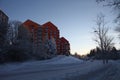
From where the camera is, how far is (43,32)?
125 m

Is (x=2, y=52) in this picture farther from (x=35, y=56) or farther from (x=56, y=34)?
(x=56, y=34)

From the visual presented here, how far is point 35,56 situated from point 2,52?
13.1 metres

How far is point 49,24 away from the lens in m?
139

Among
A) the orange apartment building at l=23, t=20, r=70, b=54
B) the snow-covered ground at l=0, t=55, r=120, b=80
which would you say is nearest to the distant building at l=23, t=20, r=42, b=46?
the orange apartment building at l=23, t=20, r=70, b=54

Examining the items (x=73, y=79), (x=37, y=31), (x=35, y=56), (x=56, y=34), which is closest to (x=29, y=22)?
(x=37, y=31)

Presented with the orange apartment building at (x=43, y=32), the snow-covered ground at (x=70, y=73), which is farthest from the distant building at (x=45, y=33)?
the snow-covered ground at (x=70, y=73)

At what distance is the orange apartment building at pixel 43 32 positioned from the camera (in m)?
121

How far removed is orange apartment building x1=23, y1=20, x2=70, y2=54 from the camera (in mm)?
120738

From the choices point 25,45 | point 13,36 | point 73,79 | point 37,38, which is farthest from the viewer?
point 37,38

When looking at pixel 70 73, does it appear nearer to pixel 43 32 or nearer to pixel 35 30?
pixel 35 30


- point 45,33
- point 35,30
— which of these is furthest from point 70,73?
point 35,30

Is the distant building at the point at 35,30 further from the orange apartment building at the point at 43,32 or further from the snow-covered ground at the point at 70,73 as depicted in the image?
the snow-covered ground at the point at 70,73

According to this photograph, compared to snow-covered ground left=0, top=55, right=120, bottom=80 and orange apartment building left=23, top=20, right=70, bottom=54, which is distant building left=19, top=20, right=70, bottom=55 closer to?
orange apartment building left=23, top=20, right=70, bottom=54

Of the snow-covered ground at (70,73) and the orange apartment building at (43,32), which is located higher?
the orange apartment building at (43,32)
